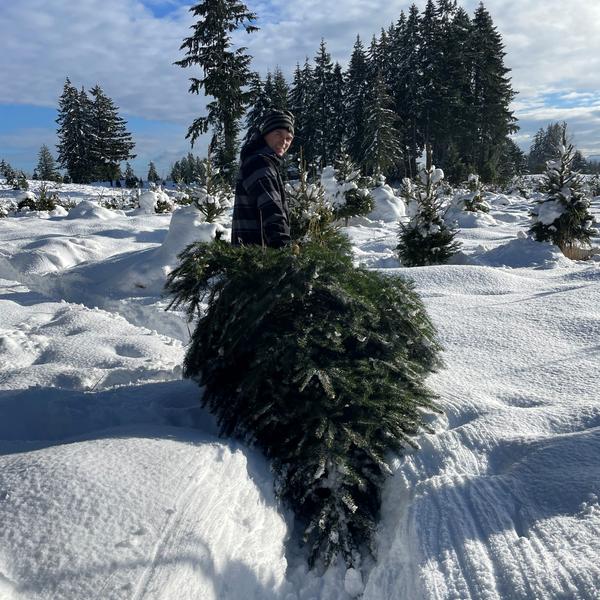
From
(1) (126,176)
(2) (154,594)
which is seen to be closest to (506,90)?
(1) (126,176)

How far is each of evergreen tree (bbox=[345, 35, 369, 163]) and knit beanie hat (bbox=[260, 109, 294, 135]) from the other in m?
35.1

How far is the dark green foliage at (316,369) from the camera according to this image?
6.87 feet

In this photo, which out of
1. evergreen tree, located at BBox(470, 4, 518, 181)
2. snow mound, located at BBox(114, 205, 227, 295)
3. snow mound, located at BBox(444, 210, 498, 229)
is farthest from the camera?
evergreen tree, located at BBox(470, 4, 518, 181)

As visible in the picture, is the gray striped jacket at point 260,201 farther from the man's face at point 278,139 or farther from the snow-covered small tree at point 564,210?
the snow-covered small tree at point 564,210

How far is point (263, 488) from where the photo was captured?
2127 millimetres

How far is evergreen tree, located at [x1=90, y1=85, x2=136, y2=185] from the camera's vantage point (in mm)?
42469

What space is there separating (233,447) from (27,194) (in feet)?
52.2

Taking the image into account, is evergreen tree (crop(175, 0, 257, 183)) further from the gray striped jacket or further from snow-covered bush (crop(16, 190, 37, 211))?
the gray striped jacket

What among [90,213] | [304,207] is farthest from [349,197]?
[90,213]

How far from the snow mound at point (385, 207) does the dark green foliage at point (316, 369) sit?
12901 millimetres

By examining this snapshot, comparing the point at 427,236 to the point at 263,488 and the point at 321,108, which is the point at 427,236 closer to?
the point at 263,488

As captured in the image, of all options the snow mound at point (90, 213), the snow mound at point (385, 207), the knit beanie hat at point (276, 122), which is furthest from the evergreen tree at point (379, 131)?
the knit beanie hat at point (276, 122)

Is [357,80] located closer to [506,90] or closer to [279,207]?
[506,90]

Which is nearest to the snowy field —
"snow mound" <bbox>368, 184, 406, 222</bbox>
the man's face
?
the man's face
